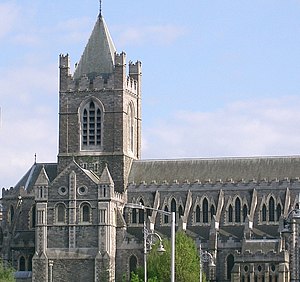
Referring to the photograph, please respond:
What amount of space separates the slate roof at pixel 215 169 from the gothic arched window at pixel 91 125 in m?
5.07

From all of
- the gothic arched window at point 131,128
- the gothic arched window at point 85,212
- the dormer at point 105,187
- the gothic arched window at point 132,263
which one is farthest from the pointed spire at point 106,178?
the gothic arched window at point 131,128

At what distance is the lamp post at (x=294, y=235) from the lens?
122 meters

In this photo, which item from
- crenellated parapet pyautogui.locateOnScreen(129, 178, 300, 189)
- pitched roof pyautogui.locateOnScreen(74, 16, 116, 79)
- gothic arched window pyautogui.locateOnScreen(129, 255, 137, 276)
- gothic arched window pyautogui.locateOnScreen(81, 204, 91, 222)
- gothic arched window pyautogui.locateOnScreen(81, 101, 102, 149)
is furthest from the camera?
pitched roof pyautogui.locateOnScreen(74, 16, 116, 79)

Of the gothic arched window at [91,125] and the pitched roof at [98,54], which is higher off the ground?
the pitched roof at [98,54]

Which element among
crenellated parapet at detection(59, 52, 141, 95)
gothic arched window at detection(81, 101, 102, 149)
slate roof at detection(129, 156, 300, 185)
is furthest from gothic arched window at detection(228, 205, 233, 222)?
crenellated parapet at detection(59, 52, 141, 95)

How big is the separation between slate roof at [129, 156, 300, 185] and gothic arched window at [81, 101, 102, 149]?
16.6ft

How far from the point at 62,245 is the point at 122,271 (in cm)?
623

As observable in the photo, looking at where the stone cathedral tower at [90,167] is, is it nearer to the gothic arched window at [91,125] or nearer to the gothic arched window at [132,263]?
the gothic arched window at [91,125]

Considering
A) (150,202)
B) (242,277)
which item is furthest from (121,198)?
(242,277)

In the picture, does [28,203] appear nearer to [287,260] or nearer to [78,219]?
[78,219]

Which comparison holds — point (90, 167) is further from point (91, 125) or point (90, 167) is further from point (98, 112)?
point (98, 112)

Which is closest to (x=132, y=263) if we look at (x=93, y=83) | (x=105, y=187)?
(x=105, y=187)

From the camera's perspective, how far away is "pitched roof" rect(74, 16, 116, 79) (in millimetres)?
131250

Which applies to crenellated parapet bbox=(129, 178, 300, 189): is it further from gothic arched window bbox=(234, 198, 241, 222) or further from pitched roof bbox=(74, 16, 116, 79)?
pitched roof bbox=(74, 16, 116, 79)
